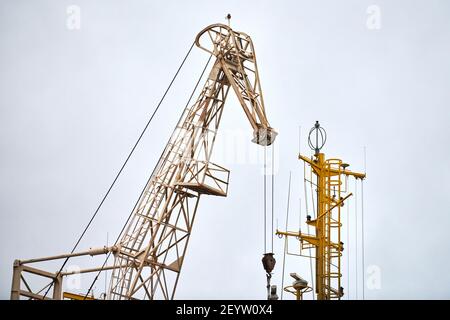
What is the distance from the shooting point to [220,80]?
134 feet

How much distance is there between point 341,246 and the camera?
39.2 metres

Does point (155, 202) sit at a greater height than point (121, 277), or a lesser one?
greater

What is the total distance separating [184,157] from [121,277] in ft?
19.3
